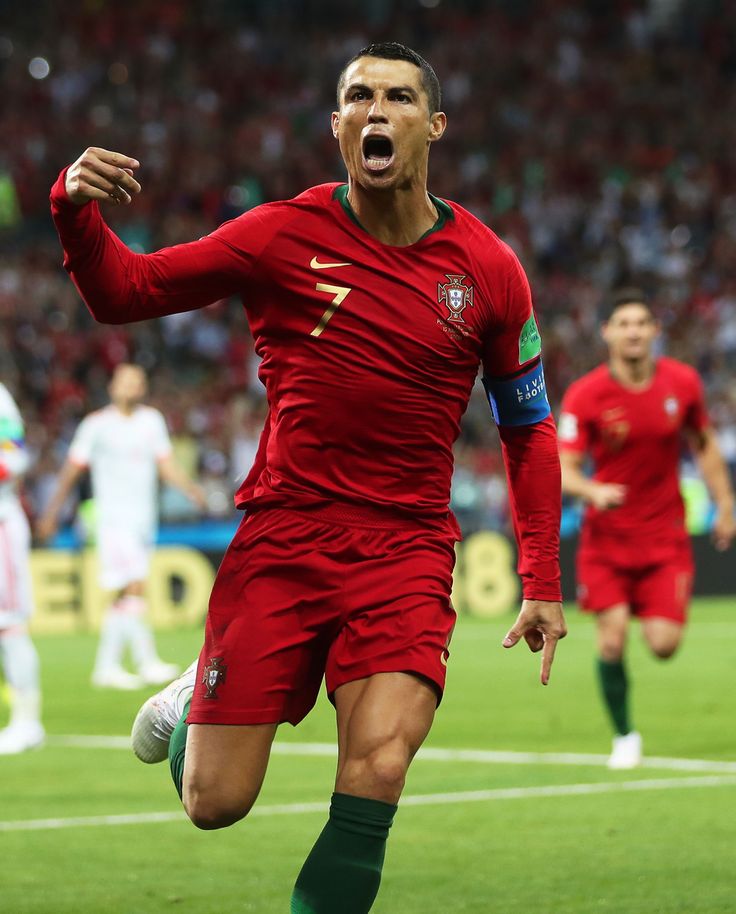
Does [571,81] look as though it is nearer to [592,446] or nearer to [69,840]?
[592,446]

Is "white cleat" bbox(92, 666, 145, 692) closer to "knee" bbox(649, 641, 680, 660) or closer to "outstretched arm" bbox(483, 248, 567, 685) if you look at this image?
"knee" bbox(649, 641, 680, 660)

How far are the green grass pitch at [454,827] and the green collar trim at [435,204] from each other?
2450 mm

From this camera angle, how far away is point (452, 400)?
5074mm

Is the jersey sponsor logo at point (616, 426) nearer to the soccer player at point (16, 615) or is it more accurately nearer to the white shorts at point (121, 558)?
the soccer player at point (16, 615)

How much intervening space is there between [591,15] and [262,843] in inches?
1045

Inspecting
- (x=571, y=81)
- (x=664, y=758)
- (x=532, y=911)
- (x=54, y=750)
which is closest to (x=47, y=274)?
(x=571, y=81)

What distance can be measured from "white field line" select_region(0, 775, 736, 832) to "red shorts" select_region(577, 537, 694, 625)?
1.38 m

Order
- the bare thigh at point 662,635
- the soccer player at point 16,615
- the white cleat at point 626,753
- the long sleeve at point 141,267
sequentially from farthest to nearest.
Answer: the soccer player at point 16,615, the bare thigh at point 662,635, the white cleat at point 626,753, the long sleeve at point 141,267

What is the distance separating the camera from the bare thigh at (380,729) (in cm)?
465

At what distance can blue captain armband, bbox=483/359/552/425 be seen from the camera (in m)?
5.21

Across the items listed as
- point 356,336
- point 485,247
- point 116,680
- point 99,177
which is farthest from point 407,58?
point 116,680

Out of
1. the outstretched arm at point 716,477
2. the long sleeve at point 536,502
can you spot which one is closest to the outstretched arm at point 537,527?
the long sleeve at point 536,502

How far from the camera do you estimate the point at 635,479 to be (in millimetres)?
10664

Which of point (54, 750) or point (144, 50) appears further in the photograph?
point (144, 50)
